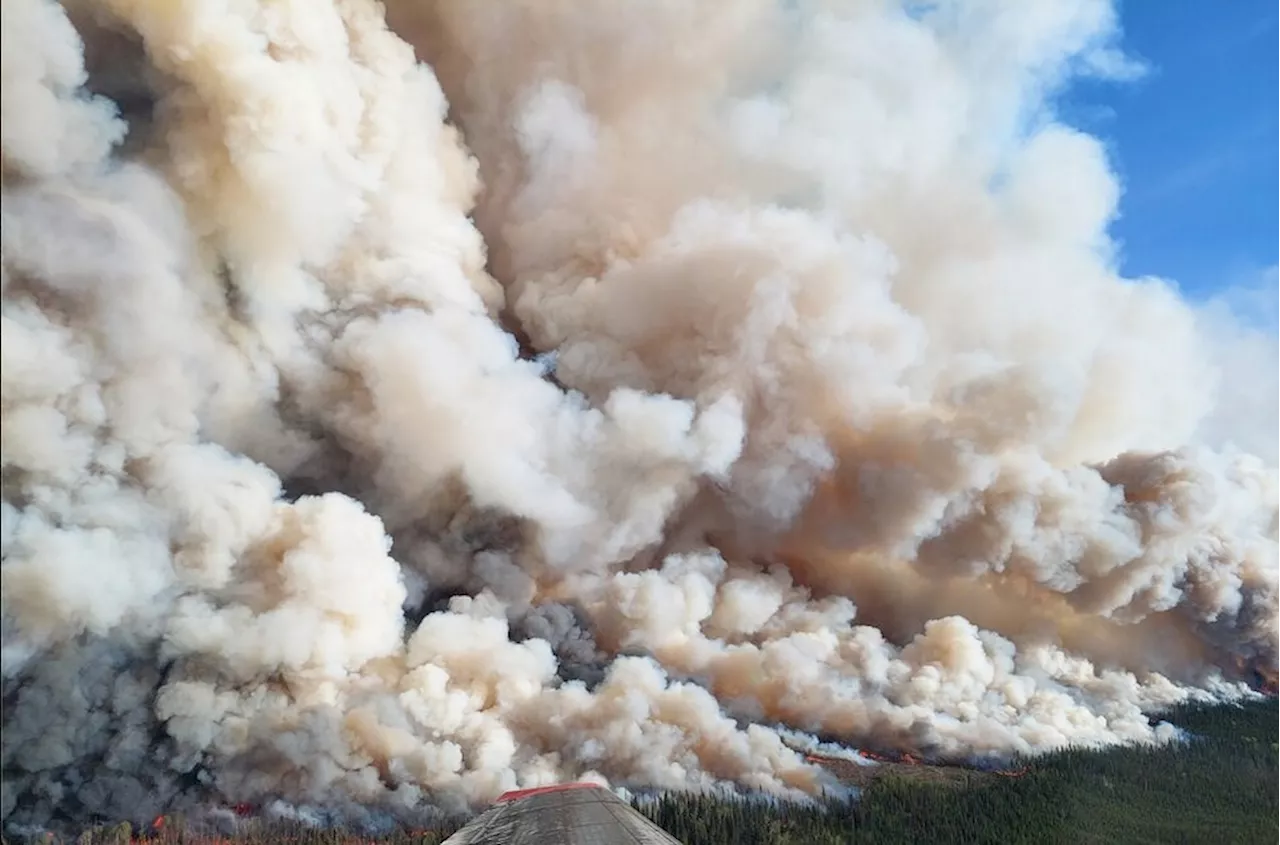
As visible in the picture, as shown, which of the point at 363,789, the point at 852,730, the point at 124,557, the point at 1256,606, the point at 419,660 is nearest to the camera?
the point at 124,557

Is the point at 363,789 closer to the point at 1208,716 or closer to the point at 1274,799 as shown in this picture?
the point at 1274,799

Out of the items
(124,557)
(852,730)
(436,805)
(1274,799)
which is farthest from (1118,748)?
(124,557)

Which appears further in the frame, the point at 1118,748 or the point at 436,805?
the point at 1118,748

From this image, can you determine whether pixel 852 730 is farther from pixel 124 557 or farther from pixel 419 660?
pixel 124 557

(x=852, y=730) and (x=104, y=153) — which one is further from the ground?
(x=852, y=730)

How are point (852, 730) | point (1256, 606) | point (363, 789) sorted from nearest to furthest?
point (363, 789), point (852, 730), point (1256, 606)

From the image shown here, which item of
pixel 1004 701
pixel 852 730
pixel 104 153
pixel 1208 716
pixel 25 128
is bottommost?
pixel 25 128
